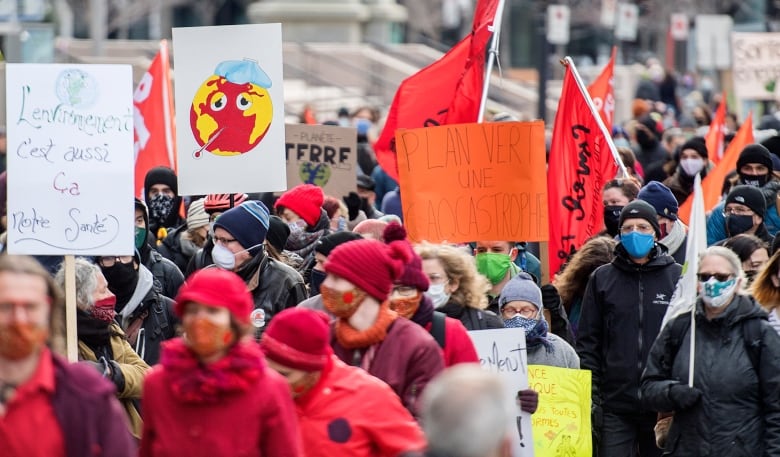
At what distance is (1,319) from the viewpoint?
4621 mm

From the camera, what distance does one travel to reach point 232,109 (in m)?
9.56

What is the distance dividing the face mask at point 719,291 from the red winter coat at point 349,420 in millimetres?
2165

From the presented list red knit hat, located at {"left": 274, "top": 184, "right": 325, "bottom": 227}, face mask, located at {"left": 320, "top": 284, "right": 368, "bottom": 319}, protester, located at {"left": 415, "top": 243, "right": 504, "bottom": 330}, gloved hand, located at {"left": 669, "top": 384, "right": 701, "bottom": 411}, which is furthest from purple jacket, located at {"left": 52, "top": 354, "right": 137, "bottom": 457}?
red knit hat, located at {"left": 274, "top": 184, "right": 325, "bottom": 227}

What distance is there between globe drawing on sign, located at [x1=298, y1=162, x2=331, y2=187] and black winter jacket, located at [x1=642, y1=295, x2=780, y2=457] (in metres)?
5.89

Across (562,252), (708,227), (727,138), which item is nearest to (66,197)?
(562,252)

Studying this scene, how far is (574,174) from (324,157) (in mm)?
2965

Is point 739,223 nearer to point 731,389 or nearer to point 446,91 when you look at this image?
point 446,91

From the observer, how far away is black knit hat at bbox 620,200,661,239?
337 inches

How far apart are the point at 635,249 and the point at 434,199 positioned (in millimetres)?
1115

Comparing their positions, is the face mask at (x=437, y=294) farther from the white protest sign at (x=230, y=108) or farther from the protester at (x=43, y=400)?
the protester at (x=43, y=400)

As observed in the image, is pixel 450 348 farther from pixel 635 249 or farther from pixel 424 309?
pixel 635 249

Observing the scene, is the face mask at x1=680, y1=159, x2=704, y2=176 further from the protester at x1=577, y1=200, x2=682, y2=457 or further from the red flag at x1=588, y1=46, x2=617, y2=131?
the protester at x1=577, y1=200, x2=682, y2=457

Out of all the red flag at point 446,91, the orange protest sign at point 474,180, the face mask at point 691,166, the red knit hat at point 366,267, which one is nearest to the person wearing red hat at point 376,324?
the red knit hat at point 366,267

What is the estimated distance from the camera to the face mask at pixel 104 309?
7180 millimetres
